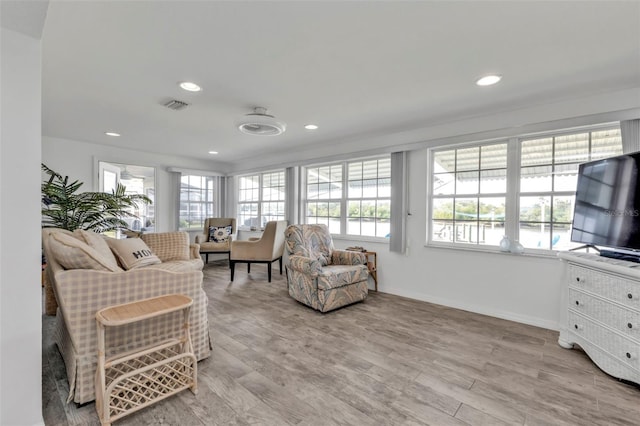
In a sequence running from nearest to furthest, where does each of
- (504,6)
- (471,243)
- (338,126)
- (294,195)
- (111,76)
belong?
1. (504,6)
2. (111,76)
3. (471,243)
4. (338,126)
5. (294,195)

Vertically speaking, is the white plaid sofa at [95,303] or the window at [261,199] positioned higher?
the window at [261,199]

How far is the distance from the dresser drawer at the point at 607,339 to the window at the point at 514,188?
35.3 inches

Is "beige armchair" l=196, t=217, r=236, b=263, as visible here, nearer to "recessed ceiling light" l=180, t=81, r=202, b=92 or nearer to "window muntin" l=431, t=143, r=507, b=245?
"recessed ceiling light" l=180, t=81, r=202, b=92

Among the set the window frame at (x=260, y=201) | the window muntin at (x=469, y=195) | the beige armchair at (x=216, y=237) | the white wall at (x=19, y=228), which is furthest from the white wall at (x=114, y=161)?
the window muntin at (x=469, y=195)

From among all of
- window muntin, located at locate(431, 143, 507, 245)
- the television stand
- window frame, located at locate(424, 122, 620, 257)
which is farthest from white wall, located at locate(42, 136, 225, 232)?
the television stand

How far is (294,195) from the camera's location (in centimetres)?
525

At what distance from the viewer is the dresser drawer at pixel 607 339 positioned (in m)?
1.84

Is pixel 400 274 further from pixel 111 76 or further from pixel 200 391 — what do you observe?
pixel 111 76

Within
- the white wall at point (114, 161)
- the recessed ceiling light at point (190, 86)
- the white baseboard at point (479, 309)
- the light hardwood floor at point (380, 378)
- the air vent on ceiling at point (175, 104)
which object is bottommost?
the light hardwood floor at point (380, 378)

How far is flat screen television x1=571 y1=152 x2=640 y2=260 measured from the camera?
2055 millimetres

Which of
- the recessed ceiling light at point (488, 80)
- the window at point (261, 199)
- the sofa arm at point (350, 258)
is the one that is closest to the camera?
the recessed ceiling light at point (488, 80)

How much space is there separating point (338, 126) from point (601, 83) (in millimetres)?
2523

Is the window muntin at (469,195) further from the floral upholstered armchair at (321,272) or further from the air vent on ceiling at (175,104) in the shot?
the air vent on ceiling at (175,104)

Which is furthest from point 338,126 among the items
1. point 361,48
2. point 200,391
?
point 200,391
